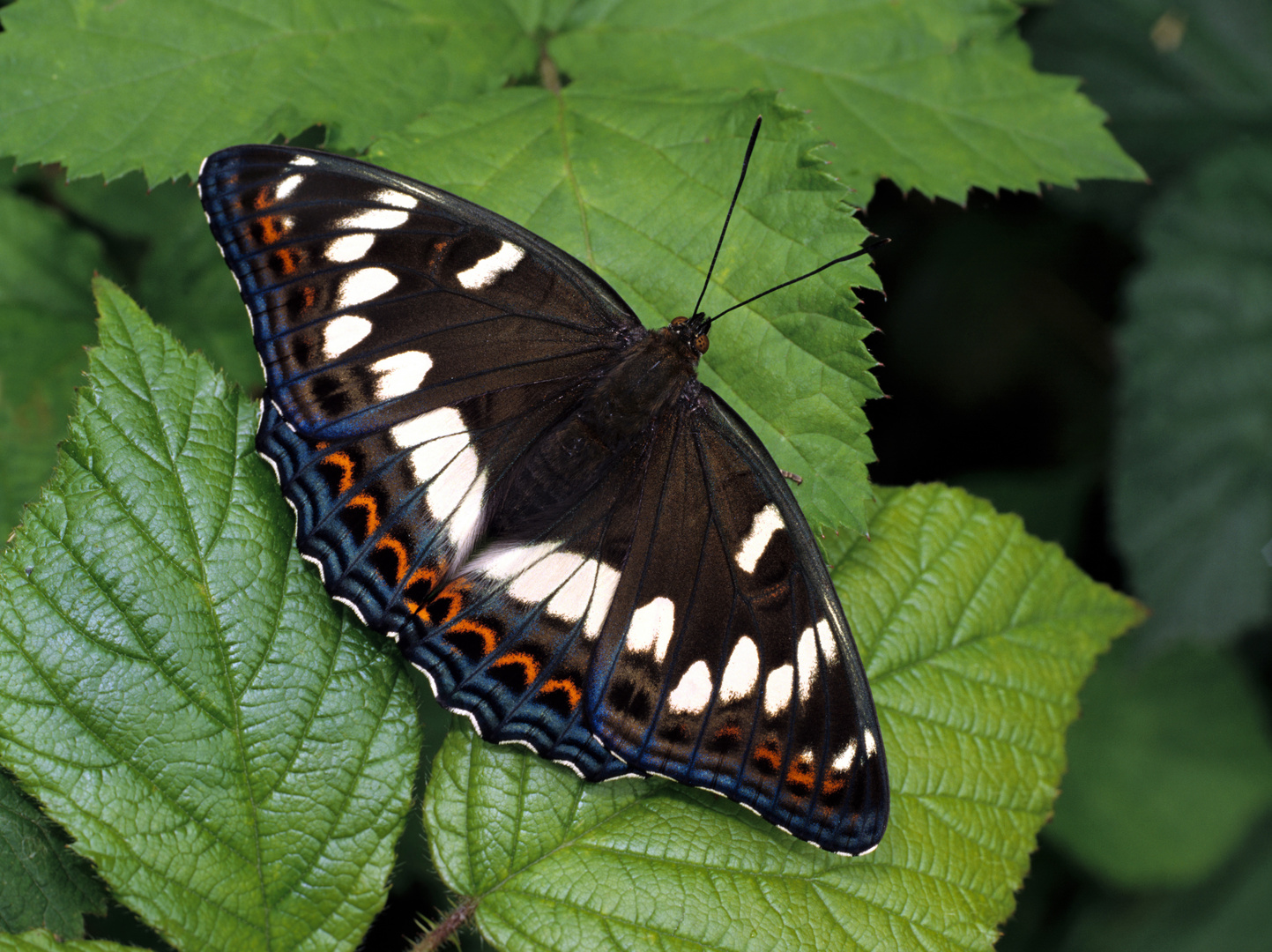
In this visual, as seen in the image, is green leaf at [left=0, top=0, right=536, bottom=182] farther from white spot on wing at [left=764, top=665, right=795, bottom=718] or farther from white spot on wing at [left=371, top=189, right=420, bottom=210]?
white spot on wing at [left=764, top=665, right=795, bottom=718]

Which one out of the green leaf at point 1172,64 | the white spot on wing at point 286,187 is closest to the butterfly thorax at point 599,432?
the white spot on wing at point 286,187

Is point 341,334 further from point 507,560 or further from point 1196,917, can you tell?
point 1196,917

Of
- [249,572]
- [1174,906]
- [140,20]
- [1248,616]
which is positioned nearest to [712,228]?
[249,572]

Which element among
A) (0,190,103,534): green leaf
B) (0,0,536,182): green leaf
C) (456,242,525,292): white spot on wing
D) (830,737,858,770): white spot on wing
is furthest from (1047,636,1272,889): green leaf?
(0,190,103,534): green leaf

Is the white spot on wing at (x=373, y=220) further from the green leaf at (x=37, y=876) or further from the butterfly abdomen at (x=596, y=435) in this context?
the green leaf at (x=37, y=876)

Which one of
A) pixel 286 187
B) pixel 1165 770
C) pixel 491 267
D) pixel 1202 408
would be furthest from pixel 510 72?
pixel 1165 770

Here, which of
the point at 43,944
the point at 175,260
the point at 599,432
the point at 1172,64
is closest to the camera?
the point at 43,944
